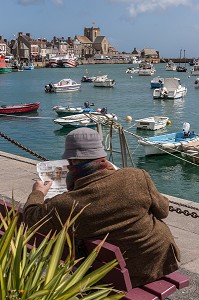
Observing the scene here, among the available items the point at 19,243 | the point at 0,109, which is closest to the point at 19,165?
the point at 19,243

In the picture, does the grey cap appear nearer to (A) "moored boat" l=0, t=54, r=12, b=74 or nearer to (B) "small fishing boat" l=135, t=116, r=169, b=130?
(B) "small fishing boat" l=135, t=116, r=169, b=130

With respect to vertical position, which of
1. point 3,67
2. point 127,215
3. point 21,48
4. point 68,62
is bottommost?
point 3,67

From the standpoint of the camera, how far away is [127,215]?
10.4 feet

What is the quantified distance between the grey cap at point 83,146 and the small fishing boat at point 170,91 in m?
50.3

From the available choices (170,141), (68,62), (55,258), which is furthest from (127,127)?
(68,62)

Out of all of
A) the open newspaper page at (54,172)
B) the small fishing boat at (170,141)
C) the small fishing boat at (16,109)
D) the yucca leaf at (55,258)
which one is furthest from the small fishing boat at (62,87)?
the yucca leaf at (55,258)

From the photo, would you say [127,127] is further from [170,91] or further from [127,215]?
[127,215]

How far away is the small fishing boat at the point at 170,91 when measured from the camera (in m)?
53.2

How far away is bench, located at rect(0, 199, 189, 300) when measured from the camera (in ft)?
10.0

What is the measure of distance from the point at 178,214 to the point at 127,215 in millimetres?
3806

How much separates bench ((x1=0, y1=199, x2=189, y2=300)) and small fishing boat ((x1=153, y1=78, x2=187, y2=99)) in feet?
165

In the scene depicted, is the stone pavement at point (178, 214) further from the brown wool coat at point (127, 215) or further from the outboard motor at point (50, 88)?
the outboard motor at point (50, 88)

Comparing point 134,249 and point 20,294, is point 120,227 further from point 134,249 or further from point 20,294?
point 20,294

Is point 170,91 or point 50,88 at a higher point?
point 170,91
